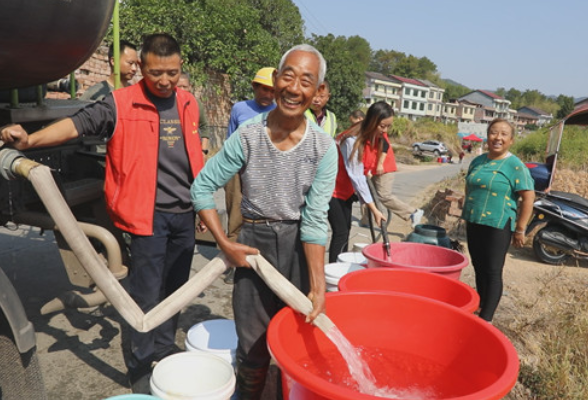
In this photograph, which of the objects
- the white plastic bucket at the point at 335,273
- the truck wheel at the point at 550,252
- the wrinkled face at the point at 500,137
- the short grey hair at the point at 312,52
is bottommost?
the truck wheel at the point at 550,252

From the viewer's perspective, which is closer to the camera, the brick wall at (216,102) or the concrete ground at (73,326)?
the concrete ground at (73,326)

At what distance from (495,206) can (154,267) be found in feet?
7.83

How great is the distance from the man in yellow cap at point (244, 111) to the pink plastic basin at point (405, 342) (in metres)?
1.94

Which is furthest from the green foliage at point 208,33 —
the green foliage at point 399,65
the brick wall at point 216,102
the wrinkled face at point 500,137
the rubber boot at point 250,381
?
the green foliage at point 399,65

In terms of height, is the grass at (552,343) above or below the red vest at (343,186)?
below

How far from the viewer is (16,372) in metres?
1.83

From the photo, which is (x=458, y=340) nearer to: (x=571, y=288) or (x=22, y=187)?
(x=22, y=187)

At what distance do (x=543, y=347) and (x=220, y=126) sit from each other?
13572 mm

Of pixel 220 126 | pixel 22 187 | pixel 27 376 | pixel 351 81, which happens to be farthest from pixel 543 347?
pixel 351 81

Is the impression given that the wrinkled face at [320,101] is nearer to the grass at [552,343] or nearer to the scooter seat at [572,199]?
the grass at [552,343]

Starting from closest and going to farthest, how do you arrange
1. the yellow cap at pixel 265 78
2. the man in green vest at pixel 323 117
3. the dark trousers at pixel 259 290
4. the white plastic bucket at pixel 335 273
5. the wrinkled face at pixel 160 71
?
the dark trousers at pixel 259 290, the wrinkled face at pixel 160 71, the white plastic bucket at pixel 335 273, the yellow cap at pixel 265 78, the man in green vest at pixel 323 117

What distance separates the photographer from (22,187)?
7.39 feet

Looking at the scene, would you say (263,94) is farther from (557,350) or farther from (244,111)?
(557,350)

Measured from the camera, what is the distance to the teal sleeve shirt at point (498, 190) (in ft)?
10.6
